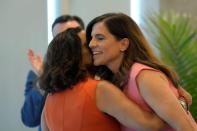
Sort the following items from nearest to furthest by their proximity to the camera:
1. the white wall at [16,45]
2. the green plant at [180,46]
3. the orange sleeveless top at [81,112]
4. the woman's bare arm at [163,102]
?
the woman's bare arm at [163,102]
the orange sleeveless top at [81,112]
the green plant at [180,46]
the white wall at [16,45]

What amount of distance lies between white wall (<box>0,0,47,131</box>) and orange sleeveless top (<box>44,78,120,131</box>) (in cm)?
171

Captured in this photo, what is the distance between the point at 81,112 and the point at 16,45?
6.12 ft

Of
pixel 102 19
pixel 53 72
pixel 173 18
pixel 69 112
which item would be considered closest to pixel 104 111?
pixel 69 112

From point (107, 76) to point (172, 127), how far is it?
0.43 m

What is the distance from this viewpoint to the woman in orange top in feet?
4.52

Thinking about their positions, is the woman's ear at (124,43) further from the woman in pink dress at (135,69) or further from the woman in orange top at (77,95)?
the woman in orange top at (77,95)

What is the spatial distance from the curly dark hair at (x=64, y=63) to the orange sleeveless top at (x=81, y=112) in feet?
0.12

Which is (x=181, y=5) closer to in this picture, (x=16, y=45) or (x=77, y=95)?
(x=16, y=45)

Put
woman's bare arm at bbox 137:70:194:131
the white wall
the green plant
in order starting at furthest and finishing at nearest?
the white wall < the green plant < woman's bare arm at bbox 137:70:194:131

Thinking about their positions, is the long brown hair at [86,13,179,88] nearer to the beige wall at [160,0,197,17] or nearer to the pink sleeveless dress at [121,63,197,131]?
the pink sleeveless dress at [121,63,197,131]

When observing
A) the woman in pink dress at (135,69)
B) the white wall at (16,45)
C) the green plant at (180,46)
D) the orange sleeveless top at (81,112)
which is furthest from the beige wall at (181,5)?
the orange sleeveless top at (81,112)

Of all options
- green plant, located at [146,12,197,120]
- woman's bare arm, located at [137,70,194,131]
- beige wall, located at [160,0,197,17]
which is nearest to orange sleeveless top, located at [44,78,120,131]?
woman's bare arm, located at [137,70,194,131]

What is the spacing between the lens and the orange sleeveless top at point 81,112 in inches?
56.9

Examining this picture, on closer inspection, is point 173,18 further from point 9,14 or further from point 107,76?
point 9,14
